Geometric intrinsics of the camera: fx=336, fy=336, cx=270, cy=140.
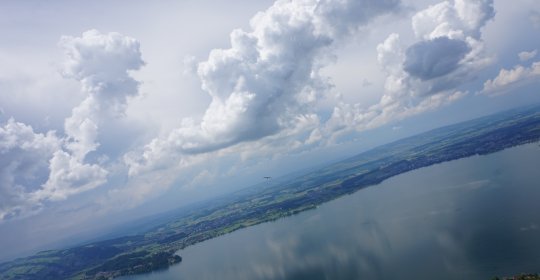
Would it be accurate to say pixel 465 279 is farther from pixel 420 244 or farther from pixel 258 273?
pixel 258 273

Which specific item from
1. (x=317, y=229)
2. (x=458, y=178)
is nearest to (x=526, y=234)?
(x=317, y=229)

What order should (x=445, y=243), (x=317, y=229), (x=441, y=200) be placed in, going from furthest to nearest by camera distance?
(x=317, y=229) → (x=441, y=200) → (x=445, y=243)

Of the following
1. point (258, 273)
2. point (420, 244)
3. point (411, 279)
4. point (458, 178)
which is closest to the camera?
point (411, 279)

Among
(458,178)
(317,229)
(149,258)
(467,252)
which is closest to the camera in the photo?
(467,252)

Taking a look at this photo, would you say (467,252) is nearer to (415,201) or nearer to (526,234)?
(526,234)

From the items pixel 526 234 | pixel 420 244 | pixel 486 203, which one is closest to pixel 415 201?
pixel 486 203

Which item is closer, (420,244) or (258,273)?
(420,244)
